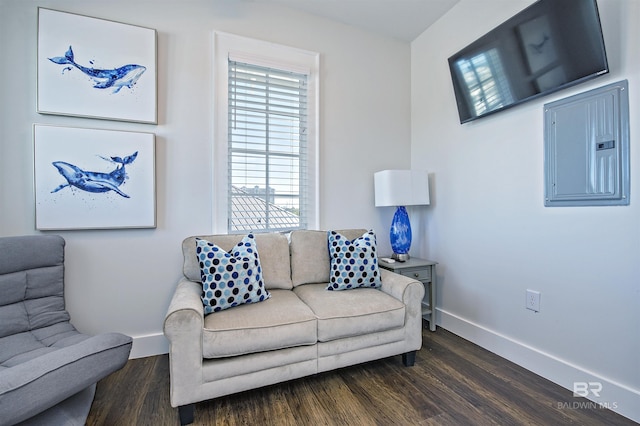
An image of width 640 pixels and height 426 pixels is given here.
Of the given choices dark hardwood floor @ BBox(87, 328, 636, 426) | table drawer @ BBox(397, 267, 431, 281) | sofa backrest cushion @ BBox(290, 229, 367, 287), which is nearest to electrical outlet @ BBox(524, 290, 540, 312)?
dark hardwood floor @ BBox(87, 328, 636, 426)

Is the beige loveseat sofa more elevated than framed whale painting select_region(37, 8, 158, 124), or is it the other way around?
framed whale painting select_region(37, 8, 158, 124)

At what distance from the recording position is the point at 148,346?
2098 millimetres

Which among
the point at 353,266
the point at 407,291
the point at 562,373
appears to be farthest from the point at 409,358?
the point at 562,373

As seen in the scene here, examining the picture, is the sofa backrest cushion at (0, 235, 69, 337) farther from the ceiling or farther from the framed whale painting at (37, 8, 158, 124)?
the ceiling

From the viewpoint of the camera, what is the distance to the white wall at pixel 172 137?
5.98 feet

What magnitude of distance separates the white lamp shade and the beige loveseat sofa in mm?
702

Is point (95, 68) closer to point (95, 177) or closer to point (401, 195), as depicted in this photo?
point (95, 177)

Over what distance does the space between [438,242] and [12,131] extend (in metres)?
3.31

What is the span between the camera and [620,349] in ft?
4.95

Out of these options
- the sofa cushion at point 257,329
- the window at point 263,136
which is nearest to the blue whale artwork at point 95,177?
the window at point 263,136

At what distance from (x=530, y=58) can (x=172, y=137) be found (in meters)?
2.51

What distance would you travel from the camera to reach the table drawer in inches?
94.7

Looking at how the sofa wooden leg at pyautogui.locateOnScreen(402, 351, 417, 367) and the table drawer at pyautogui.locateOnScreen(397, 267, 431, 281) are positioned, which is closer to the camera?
the sofa wooden leg at pyautogui.locateOnScreen(402, 351, 417, 367)

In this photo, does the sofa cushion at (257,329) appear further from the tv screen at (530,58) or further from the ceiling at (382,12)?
the ceiling at (382,12)
